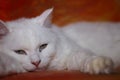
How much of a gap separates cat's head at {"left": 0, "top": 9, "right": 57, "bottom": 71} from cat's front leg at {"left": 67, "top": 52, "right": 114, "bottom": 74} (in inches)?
5.4

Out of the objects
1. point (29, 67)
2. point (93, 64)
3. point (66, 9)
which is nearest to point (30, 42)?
point (29, 67)

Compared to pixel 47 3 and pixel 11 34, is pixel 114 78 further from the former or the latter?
pixel 47 3

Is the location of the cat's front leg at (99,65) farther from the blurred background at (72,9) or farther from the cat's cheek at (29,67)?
the blurred background at (72,9)

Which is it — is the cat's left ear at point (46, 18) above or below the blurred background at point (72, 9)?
below

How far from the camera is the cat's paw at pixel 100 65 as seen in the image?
42.1 inches

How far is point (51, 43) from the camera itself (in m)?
1.32

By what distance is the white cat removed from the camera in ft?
3.80

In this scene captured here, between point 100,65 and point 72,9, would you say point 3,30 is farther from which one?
point 72,9

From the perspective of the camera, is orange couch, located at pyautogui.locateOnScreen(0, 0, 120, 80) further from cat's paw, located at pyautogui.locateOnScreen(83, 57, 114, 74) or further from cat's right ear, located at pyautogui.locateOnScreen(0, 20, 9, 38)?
cat's paw, located at pyautogui.locateOnScreen(83, 57, 114, 74)

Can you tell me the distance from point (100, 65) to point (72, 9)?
29.8 inches

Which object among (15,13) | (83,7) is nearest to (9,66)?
(15,13)

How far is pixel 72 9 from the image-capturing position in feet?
5.81

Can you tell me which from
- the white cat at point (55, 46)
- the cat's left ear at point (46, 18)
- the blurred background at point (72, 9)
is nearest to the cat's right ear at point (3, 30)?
the white cat at point (55, 46)

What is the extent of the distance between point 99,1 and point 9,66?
832 mm
